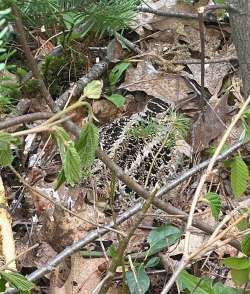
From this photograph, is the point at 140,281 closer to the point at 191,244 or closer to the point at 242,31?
the point at 191,244

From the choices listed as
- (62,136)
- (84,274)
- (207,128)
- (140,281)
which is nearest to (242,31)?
(207,128)

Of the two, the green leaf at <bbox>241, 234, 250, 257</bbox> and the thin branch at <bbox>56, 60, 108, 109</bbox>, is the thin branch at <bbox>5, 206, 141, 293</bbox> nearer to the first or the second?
the green leaf at <bbox>241, 234, 250, 257</bbox>

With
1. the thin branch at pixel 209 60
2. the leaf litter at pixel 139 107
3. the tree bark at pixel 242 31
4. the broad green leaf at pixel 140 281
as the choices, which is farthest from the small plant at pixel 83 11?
the thin branch at pixel 209 60

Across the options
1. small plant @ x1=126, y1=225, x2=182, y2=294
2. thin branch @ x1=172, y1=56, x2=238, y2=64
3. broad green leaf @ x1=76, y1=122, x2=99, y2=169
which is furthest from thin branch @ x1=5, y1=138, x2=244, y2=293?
thin branch @ x1=172, y1=56, x2=238, y2=64

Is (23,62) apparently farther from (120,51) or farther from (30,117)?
(30,117)

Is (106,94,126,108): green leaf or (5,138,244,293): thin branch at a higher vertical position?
(106,94,126,108): green leaf

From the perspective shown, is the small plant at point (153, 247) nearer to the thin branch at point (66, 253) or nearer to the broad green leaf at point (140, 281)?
the broad green leaf at point (140, 281)
